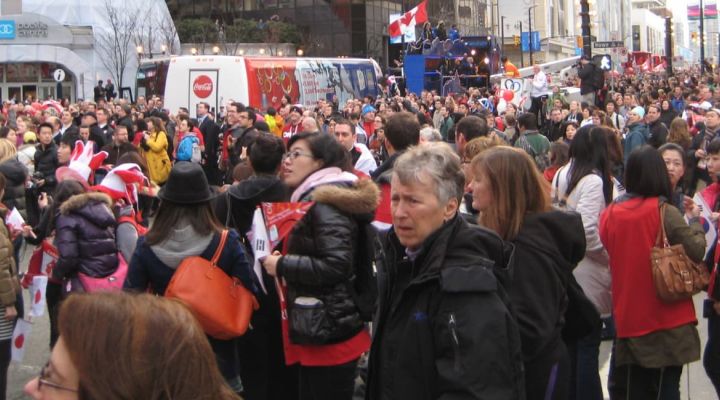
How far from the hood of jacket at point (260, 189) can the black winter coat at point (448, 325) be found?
90.0 inches

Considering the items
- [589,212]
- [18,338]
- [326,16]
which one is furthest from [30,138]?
[326,16]

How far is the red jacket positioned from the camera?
4938mm

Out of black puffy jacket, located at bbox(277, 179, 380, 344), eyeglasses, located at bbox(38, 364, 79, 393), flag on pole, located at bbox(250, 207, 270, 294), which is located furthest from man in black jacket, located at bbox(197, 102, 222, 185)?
eyeglasses, located at bbox(38, 364, 79, 393)

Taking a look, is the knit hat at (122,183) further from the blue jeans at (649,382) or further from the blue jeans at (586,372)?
the blue jeans at (649,382)

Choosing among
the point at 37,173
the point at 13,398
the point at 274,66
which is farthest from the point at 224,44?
the point at 13,398

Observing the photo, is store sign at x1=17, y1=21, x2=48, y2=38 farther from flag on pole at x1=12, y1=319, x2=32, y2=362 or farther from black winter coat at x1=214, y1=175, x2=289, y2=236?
black winter coat at x1=214, y1=175, x2=289, y2=236

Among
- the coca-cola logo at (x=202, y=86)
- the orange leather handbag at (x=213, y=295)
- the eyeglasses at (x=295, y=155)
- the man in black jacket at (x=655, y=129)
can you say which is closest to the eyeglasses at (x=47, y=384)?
the orange leather handbag at (x=213, y=295)

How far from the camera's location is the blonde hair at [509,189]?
3.80 meters

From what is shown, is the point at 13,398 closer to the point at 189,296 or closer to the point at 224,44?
the point at 189,296

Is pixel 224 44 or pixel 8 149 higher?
pixel 224 44

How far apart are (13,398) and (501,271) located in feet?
16.0

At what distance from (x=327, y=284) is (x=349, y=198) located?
435mm

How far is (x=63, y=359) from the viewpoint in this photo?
2.02m

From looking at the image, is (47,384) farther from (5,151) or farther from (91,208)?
(5,151)
